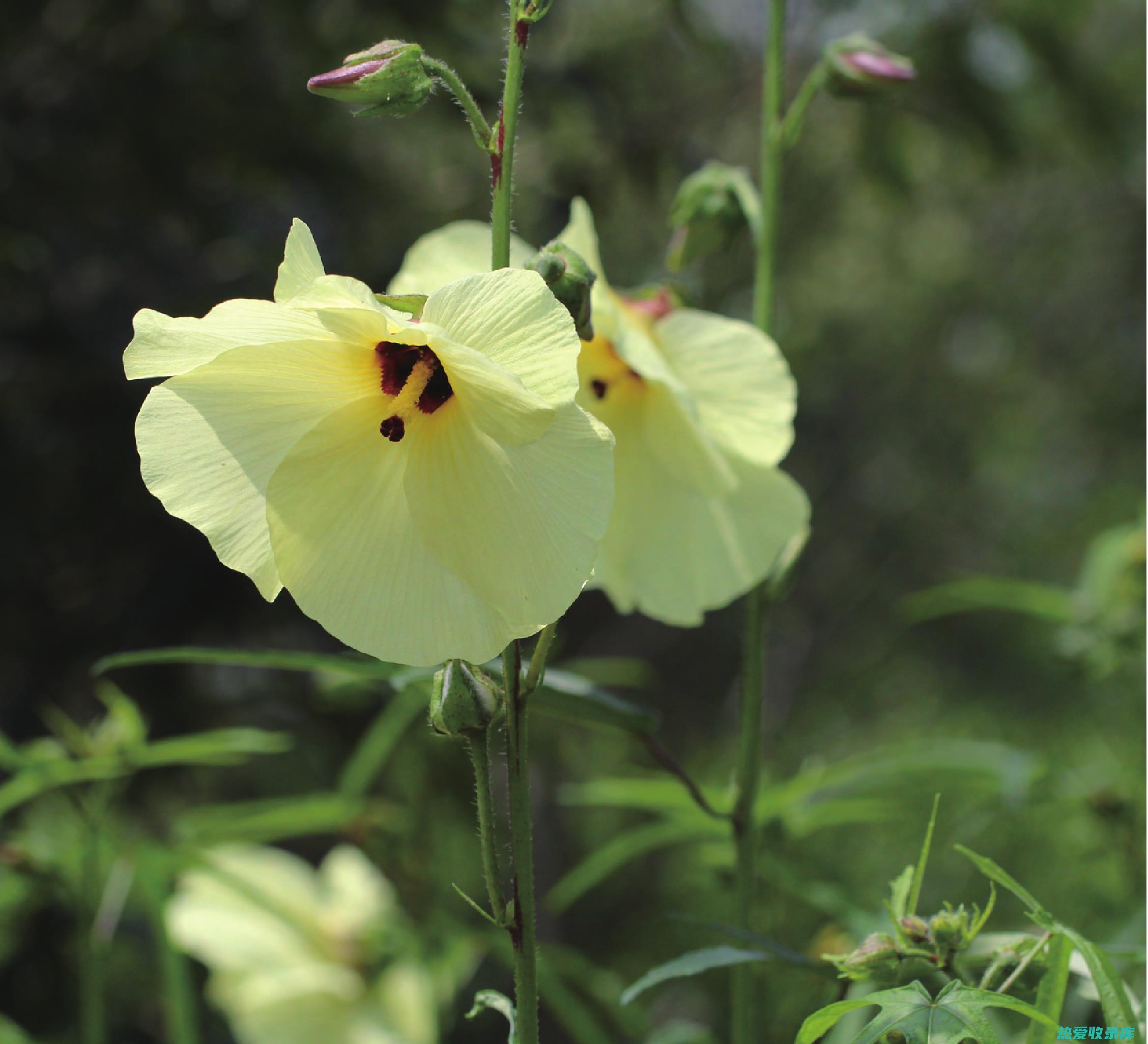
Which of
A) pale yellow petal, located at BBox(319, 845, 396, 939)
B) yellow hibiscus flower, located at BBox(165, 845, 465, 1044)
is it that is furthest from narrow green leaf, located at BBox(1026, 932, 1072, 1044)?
pale yellow petal, located at BBox(319, 845, 396, 939)

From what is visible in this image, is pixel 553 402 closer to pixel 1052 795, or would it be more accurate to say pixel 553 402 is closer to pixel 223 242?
pixel 1052 795

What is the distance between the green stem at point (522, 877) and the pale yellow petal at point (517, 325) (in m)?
0.09

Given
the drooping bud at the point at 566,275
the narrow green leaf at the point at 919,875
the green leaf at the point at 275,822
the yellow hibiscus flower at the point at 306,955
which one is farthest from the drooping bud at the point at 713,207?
the yellow hibiscus flower at the point at 306,955

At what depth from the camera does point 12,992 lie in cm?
108

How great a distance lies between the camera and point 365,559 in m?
0.41

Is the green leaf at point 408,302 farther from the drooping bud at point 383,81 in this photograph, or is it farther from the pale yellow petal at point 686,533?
the pale yellow petal at point 686,533

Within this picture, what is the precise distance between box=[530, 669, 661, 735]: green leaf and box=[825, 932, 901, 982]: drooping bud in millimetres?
138

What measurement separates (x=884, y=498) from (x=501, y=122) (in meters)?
3.46

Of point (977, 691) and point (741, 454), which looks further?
point (977, 691)

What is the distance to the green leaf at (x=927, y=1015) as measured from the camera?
0.33 meters

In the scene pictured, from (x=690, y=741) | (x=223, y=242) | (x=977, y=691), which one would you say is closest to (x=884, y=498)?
(x=977, y=691)

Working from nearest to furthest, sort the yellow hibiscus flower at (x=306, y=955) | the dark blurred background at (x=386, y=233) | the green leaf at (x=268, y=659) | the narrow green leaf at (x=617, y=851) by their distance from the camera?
the green leaf at (x=268, y=659)
the narrow green leaf at (x=617, y=851)
the yellow hibiscus flower at (x=306, y=955)
the dark blurred background at (x=386, y=233)

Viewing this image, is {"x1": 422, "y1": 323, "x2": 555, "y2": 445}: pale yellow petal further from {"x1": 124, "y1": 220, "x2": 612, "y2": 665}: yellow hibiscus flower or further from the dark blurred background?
the dark blurred background

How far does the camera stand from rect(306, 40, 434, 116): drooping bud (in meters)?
0.38
